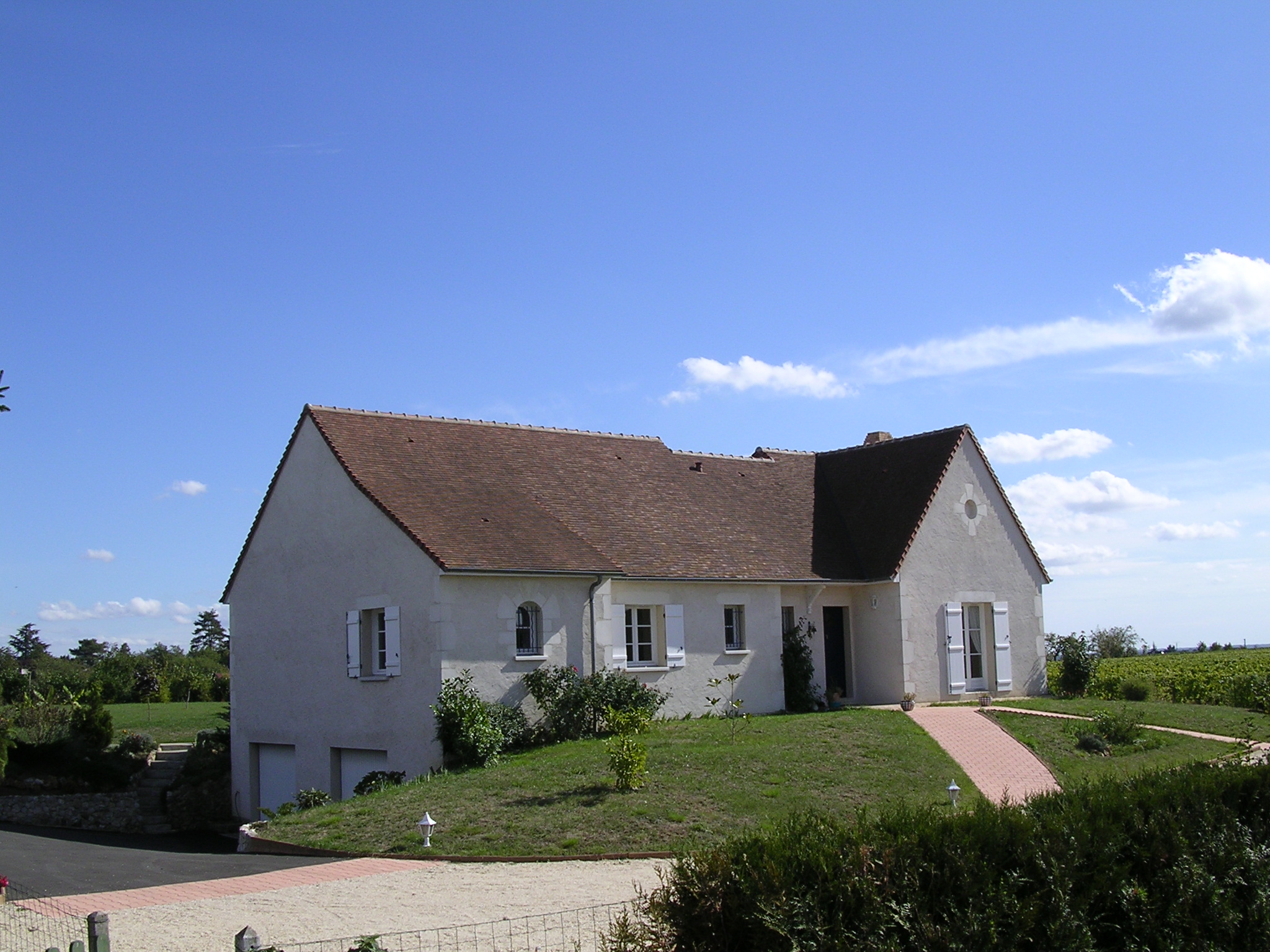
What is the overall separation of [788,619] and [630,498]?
162 inches

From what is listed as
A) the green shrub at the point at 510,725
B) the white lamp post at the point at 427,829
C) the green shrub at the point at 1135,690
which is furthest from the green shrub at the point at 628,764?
the green shrub at the point at 1135,690

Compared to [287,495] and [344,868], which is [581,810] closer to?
[344,868]

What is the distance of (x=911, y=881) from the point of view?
6.63 m

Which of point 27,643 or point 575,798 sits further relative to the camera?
point 27,643

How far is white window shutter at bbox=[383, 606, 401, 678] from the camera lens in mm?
19250

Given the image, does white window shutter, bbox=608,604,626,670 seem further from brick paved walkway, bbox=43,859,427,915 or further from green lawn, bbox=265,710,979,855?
brick paved walkway, bbox=43,859,427,915

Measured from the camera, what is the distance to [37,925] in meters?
9.97

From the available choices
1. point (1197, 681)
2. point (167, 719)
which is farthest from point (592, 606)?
point (167, 719)

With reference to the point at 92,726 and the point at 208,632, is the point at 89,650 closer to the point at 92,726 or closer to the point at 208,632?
the point at 208,632

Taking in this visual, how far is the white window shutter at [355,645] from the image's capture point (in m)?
20.2

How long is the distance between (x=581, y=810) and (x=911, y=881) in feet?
24.8

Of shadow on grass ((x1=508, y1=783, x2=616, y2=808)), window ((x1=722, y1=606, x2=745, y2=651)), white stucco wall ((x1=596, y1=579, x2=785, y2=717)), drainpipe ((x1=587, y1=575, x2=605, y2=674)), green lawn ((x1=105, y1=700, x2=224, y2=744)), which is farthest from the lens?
green lawn ((x1=105, y1=700, x2=224, y2=744))

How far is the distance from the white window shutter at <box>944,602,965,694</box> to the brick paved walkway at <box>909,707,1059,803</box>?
10.4ft

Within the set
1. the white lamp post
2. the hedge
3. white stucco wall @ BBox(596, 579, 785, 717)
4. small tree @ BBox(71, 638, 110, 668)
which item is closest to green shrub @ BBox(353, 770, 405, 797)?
white stucco wall @ BBox(596, 579, 785, 717)
